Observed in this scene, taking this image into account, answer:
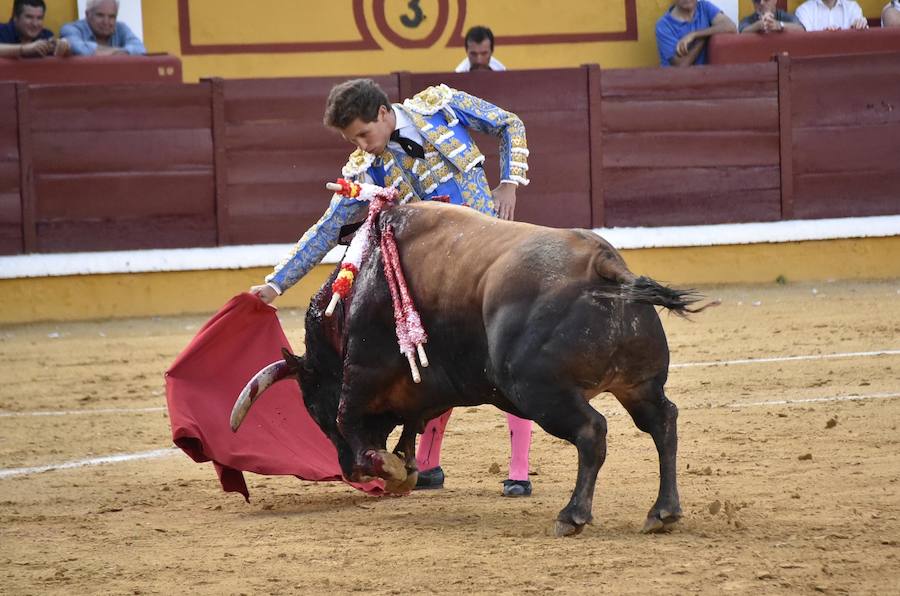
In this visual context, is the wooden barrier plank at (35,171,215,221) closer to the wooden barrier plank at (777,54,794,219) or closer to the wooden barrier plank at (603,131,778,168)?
the wooden barrier plank at (603,131,778,168)

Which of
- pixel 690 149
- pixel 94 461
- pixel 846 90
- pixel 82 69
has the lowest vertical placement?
Answer: pixel 94 461

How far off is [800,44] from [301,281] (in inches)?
130

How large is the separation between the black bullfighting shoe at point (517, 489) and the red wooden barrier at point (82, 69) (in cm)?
526

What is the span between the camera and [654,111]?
8586 mm

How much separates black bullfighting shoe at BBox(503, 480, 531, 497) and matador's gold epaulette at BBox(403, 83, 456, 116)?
3.14ft

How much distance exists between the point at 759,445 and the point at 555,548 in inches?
54.2

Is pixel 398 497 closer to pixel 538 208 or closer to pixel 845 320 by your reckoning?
pixel 845 320

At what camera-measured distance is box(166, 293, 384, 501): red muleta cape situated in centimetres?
388

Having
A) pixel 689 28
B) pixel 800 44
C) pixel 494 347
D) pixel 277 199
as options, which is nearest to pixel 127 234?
pixel 277 199

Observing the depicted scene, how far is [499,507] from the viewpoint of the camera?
361cm

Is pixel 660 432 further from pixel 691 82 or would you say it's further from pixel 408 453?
pixel 691 82

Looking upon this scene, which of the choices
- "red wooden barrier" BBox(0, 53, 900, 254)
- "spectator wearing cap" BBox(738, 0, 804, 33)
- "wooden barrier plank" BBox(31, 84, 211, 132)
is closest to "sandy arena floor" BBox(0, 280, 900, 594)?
"red wooden barrier" BBox(0, 53, 900, 254)

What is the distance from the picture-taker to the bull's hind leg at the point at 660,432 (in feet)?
10.2

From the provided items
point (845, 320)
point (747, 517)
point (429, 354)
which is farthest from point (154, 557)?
point (845, 320)
